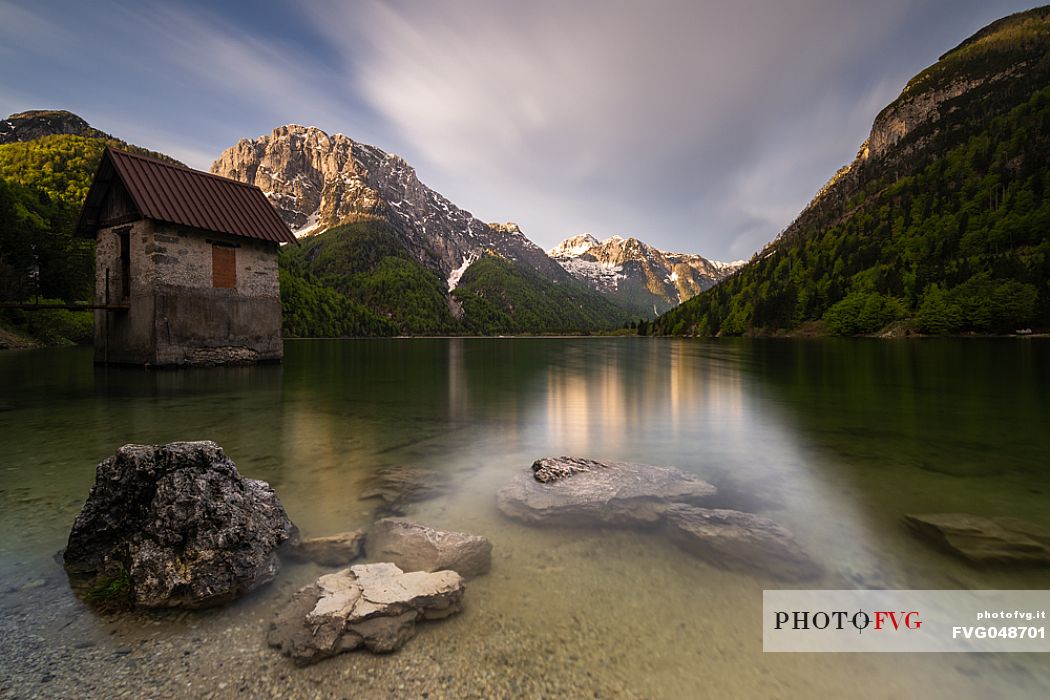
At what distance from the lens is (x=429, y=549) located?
198 inches

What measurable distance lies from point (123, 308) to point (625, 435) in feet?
97.6

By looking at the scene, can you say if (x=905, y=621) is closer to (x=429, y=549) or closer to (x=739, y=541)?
(x=739, y=541)

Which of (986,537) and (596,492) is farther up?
(596,492)

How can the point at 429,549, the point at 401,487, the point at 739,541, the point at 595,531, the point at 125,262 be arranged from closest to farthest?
the point at 429,549, the point at 739,541, the point at 595,531, the point at 401,487, the point at 125,262

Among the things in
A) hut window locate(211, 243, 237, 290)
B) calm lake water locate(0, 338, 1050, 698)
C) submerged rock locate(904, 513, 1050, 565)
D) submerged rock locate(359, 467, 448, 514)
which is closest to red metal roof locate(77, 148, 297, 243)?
hut window locate(211, 243, 237, 290)

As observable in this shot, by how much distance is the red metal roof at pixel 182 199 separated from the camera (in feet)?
80.7

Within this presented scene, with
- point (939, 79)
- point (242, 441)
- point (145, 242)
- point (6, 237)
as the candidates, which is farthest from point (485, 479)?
point (939, 79)

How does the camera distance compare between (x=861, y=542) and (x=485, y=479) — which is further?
(x=485, y=479)

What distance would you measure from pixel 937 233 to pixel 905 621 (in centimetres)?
16398

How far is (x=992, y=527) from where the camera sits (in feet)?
19.3

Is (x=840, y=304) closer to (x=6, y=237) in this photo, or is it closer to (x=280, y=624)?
(x=280, y=624)

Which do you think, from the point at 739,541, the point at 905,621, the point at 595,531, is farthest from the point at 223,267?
the point at 905,621

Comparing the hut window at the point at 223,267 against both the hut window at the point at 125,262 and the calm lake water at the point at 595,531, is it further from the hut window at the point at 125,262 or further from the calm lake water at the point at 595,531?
the calm lake water at the point at 595,531

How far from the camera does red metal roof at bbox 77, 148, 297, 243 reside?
2459 centimetres
